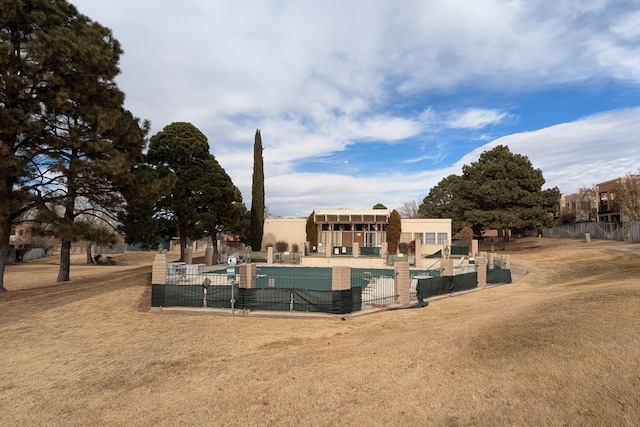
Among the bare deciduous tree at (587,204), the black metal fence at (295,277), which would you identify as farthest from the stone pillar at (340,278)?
the bare deciduous tree at (587,204)

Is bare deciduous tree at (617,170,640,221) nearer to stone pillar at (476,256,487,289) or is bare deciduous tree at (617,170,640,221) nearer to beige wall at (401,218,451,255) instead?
beige wall at (401,218,451,255)

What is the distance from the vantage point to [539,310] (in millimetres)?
9773

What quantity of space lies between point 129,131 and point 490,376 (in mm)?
18560

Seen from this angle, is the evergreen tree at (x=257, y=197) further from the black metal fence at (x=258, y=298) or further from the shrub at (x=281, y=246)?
the black metal fence at (x=258, y=298)

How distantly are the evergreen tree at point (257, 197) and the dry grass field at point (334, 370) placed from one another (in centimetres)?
2677

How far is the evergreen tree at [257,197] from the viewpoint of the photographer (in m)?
38.3

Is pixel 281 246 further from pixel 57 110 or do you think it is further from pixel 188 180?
pixel 57 110

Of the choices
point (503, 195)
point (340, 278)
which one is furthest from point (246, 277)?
point (503, 195)

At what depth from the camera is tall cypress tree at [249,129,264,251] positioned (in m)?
38.3

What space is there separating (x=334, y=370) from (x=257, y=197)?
109 ft

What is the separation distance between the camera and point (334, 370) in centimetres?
693

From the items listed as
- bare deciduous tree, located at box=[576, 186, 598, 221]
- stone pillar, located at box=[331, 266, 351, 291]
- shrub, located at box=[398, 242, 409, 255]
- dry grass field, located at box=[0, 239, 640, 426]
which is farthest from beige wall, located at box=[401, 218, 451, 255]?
bare deciduous tree, located at box=[576, 186, 598, 221]

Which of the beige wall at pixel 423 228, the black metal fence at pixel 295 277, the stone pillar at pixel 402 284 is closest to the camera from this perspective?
the stone pillar at pixel 402 284

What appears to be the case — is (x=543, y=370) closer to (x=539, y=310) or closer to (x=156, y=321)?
(x=539, y=310)
